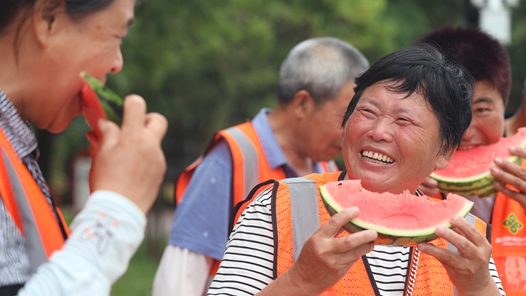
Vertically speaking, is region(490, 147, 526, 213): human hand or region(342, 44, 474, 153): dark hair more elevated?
region(342, 44, 474, 153): dark hair

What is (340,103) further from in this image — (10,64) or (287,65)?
(10,64)

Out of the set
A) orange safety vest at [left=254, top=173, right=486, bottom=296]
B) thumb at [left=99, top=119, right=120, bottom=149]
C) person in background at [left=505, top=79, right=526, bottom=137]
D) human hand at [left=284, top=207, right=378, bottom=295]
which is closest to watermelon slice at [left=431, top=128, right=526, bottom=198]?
person in background at [left=505, top=79, right=526, bottom=137]

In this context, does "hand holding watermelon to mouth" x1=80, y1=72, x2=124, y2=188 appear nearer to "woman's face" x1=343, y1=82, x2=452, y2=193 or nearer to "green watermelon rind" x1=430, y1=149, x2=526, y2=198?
"woman's face" x1=343, y1=82, x2=452, y2=193

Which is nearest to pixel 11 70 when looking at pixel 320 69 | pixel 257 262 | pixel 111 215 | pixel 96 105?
pixel 96 105

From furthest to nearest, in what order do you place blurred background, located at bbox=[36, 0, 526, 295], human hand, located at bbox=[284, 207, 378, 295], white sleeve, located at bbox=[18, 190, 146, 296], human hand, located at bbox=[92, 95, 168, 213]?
1. blurred background, located at bbox=[36, 0, 526, 295]
2. human hand, located at bbox=[284, 207, 378, 295]
3. human hand, located at bbox=[92, 95, 168, 213]
4. white sleeve, located at bbox=[18, 190, 146, 296]

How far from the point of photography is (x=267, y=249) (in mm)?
2584

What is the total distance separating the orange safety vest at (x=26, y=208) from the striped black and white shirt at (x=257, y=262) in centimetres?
68

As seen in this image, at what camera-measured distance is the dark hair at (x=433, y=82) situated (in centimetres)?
284

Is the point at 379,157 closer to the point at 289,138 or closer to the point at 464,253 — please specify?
the point at 464,253

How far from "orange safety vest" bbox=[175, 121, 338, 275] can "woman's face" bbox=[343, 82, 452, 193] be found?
52.8 inches

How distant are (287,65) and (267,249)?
2.47 metres

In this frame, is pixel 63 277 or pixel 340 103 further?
pixel 340 103

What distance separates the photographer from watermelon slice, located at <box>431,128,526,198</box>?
12.1 ft

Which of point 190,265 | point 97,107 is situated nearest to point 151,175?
point 97,107
